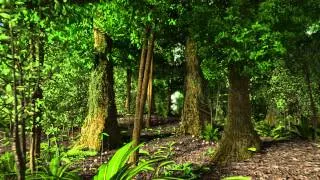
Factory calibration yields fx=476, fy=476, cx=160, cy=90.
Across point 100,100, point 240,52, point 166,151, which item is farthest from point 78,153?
point 240,52

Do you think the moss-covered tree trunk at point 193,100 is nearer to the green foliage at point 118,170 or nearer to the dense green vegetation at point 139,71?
the dense green vegetation at point 139,71

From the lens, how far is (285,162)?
10852 mm

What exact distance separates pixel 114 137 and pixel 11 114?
11.8 meters

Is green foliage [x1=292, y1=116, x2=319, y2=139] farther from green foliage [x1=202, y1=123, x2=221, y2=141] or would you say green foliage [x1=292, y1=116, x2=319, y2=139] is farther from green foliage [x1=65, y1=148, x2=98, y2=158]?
green foliage [x1=65, y1=148, x2=98, y2=158]

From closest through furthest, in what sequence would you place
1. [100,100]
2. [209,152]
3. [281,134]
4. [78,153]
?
[209,152] → [78,153] → [281,134] → [100,100]

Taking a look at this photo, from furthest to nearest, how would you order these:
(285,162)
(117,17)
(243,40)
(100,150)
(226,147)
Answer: (100,150)
(117,17)
(226,147)
(285,162)
(243,40)

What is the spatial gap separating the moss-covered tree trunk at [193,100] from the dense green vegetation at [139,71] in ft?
0.13

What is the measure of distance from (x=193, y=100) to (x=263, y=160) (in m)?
6.59

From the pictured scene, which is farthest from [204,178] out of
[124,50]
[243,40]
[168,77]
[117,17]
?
[168,77]

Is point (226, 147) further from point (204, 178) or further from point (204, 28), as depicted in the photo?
point (204, 28)

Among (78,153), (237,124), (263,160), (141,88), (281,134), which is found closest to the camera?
(141,88)

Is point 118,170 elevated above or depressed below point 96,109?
below

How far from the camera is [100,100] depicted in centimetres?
1639

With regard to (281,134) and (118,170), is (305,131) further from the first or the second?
(118,170)
